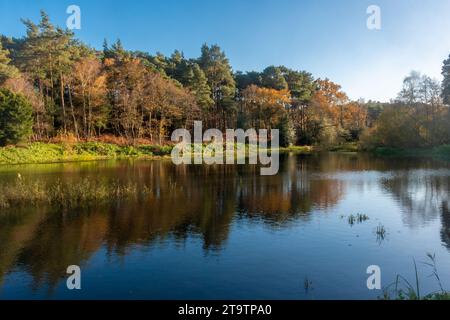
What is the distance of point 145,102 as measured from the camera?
61844 mm

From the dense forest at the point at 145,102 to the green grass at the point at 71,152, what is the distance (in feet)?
5.99

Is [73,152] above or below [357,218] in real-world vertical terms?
above

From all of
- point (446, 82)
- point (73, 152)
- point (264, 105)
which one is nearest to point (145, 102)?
point (73, 152)

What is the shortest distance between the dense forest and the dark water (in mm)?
32805

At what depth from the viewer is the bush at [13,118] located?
43.2 metres

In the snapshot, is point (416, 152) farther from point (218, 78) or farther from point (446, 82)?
point (218, 78)

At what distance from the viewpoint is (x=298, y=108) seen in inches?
3327

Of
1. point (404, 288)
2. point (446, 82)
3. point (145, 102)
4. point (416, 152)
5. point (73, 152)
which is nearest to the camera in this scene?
point (404, 288)

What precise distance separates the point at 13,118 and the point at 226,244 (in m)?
38.5

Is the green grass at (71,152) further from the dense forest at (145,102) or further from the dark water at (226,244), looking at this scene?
the dark water at (226,244)

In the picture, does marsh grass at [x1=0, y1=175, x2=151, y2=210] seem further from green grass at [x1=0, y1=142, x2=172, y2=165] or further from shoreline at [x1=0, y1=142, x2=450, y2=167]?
green grass at [x1=0, y1=142, x2=172, y2=165]

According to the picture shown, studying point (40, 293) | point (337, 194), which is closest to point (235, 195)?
point (337, 194)
